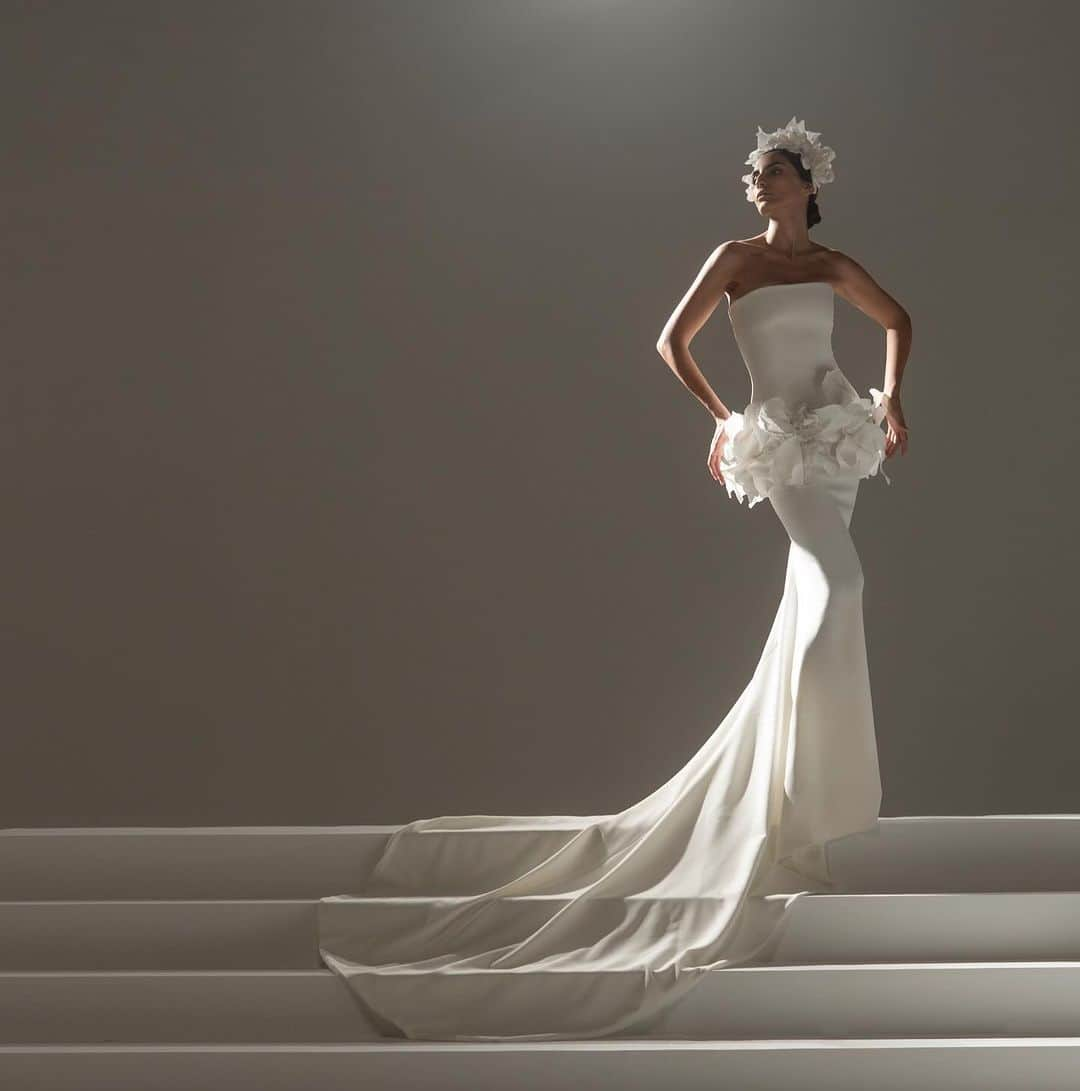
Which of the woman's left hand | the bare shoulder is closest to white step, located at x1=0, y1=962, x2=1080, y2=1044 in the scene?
the woman's left hand

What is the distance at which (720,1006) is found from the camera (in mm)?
3451

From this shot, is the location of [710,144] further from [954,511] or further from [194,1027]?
[194,1027]

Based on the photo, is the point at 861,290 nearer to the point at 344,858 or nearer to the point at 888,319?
the point at 888,319

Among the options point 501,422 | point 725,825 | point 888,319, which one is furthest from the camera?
point 501,422

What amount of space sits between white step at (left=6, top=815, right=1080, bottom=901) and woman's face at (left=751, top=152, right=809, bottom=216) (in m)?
1.76

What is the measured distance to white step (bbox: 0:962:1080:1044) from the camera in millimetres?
3438

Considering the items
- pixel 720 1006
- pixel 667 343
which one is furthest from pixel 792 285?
pixel 720 1006

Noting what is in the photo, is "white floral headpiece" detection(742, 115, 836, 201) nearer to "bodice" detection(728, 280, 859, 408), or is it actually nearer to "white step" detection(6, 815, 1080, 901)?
"bodice" detection(728, 280, 859, 408)

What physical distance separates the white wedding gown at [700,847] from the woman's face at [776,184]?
248 millimetres

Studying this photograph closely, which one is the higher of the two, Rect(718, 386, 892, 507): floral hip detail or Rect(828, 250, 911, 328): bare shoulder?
Rect(828, 250, 911, 328): bare shoulder

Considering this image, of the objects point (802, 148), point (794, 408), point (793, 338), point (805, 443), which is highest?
point (802, 148)

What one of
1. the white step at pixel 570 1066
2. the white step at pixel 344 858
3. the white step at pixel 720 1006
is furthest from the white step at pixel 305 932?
the white step at pixel 570 1066

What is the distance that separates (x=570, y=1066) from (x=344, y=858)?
3.66 feet

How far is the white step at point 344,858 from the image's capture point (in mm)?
4008
